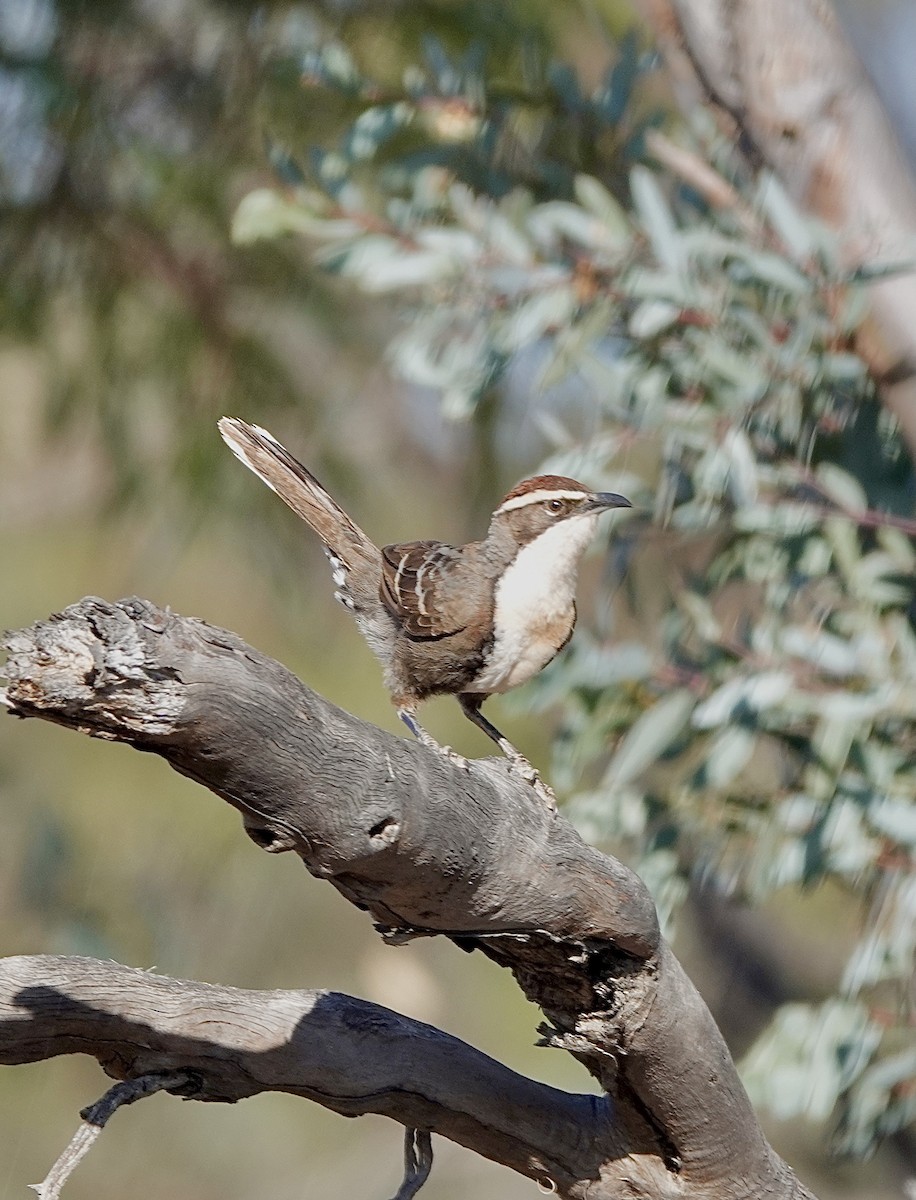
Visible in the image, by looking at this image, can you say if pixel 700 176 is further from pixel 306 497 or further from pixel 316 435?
pixel 316 435

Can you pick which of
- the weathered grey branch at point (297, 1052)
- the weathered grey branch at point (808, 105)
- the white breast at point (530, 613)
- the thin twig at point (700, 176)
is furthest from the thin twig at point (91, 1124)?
the thin twig at point (700, 176)

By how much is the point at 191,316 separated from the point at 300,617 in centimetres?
114

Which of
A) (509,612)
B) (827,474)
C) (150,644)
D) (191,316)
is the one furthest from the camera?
(191,316)

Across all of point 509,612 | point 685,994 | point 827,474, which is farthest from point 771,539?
point 685,994

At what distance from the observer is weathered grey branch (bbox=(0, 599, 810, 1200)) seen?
142cm

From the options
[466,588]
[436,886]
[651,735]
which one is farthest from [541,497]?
[436,886]

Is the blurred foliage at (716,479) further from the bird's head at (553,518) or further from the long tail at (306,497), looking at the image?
the long tail at (306,497)

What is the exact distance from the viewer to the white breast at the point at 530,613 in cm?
317

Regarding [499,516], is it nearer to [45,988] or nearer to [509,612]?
[509,612]

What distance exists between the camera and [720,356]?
12.0 ft

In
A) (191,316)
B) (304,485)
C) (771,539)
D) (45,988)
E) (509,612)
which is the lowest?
(45,988)

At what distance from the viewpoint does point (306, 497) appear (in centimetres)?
364

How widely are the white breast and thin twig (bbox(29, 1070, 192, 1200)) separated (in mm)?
1233

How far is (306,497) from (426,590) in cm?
50
